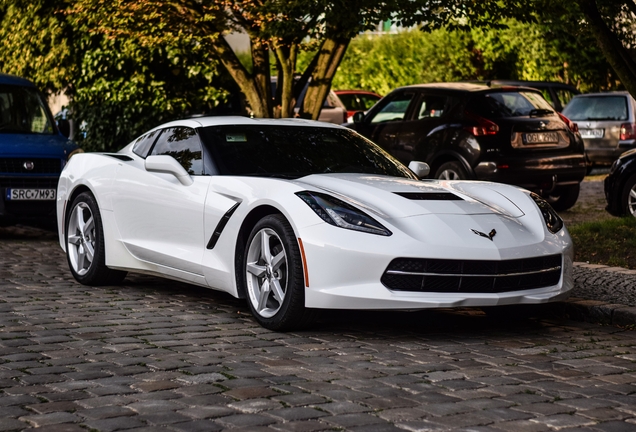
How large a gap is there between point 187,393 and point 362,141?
3528 millimetres

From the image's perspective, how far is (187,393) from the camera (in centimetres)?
490

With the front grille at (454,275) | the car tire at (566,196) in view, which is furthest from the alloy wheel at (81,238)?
the car tire at (566,196)

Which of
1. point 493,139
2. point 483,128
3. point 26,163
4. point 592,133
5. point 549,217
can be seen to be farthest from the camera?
point 592,133

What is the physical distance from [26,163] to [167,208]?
5.08 meters

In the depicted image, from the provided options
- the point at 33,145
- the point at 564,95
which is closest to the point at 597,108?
the point at 564,95

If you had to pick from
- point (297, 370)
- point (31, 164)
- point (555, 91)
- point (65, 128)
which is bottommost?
point (297, 370)

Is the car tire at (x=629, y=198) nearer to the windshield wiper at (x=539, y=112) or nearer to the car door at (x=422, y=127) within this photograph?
the windshield wiper at (x=539, y=112)

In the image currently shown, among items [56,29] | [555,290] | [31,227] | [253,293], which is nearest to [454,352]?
[555,290]

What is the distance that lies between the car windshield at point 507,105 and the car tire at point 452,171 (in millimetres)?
714

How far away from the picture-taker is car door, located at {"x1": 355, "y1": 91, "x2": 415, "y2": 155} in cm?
1484

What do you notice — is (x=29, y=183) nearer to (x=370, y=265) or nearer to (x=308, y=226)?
(x=308, y=226)

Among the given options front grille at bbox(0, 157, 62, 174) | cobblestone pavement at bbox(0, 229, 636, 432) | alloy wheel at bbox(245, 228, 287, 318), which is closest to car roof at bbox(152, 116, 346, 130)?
cobblestone pavement at bbox(0, 229, 636, 432)

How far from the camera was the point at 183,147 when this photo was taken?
781cm

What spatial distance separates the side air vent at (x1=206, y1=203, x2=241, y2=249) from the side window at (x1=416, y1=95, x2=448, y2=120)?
775cm
